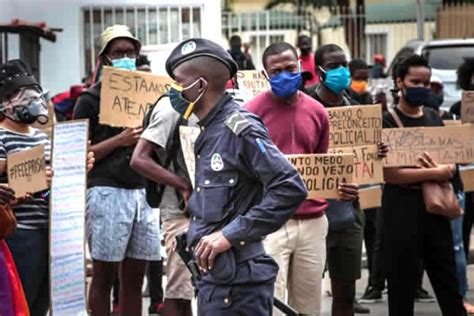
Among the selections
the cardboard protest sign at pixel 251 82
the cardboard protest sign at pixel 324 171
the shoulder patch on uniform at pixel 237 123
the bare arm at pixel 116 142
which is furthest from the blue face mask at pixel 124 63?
the shoulder patch on uniform at pixel 237 123

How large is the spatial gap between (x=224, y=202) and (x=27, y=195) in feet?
6.14

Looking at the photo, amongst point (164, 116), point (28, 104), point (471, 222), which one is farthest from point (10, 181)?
point (471, 222)

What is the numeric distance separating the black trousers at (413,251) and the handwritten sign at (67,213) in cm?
176

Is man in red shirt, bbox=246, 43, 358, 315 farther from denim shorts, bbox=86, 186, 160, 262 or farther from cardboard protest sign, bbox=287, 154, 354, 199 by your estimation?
denim shorts, bbox=86, 186, 160, 262

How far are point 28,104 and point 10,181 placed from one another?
499mm

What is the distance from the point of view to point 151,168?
7.32 meters

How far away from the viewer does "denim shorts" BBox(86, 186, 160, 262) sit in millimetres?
8195

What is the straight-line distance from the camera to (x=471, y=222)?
11297mm

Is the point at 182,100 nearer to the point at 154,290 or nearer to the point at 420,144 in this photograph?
the point at 420,144

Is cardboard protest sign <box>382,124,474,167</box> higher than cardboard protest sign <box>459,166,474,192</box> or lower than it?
higher

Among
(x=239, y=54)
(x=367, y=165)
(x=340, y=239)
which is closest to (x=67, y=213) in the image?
(x=340, y=239)

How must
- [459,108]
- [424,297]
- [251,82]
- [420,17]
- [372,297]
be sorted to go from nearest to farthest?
[251,82]
[372,297]
[424,297]
[459,108]
[420,17]

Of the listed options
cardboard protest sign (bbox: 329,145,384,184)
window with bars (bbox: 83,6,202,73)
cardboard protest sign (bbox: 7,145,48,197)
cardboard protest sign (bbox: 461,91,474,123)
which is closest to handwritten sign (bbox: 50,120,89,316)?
cardboard protest sign (bbox: 7,145,48,197)

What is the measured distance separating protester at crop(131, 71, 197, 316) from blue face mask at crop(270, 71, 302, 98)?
18.0 inches
